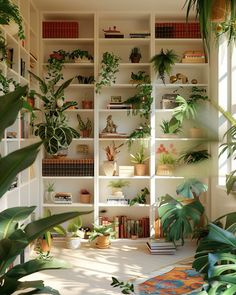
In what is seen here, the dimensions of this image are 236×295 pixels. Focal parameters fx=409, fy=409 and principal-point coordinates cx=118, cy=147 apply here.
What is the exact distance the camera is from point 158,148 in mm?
5562

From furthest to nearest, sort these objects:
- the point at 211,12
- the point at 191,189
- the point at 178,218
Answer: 1. the point at 191,189
2. the point at 178,218
3. the point at 211,12

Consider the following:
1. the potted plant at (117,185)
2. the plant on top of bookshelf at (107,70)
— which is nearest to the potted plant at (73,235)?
the potted plant at (117,185)


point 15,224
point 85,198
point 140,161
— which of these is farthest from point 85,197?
point 15,224

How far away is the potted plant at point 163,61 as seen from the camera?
5125 millimetres

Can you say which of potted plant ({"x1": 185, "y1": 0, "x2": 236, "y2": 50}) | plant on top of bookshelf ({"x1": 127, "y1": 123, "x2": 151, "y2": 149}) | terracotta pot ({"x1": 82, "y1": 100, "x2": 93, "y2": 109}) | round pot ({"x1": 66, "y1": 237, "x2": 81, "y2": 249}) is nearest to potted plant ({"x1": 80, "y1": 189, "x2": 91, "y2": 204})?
round pot ({"x1": 66, "y1": 237, "x2": 81, "y2": 249})

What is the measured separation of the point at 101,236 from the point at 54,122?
153 cm

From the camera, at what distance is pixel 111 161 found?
5355 mm

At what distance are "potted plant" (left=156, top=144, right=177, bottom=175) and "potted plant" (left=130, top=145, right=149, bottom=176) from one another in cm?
20

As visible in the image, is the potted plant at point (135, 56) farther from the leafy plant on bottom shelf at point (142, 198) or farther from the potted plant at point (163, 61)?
the leafy plant on bottom shelf at point (142, 198)

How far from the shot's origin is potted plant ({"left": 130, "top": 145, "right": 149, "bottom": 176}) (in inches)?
212

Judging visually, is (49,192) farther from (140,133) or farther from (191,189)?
(191,189)

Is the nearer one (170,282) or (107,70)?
(170,282)

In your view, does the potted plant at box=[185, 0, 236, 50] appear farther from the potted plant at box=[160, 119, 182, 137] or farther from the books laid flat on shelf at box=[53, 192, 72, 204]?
the books laid flat on shelf at box=[53, 192, 72, 204]

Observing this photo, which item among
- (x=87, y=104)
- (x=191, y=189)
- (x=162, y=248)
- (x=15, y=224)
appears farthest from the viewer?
(x=87, y=104)
